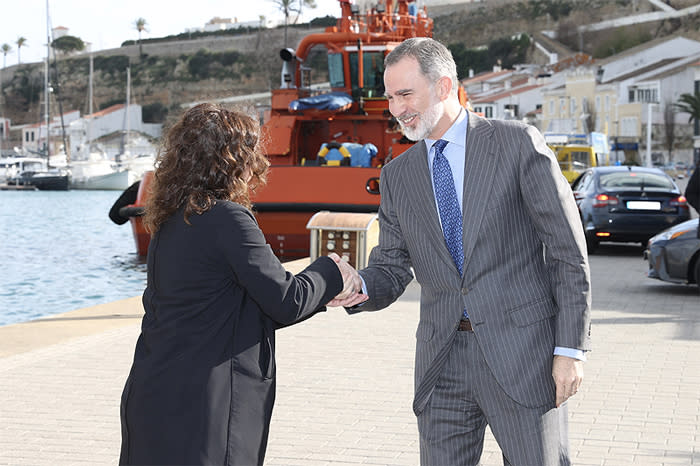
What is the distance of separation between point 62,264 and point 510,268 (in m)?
26.6

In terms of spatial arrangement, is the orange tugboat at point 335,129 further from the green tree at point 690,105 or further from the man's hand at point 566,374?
the green tree at point 690,105

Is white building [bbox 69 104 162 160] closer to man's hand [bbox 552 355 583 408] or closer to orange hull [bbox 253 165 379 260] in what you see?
orange hull [bbox 253 165 379 260]

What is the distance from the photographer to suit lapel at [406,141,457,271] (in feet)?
11.6

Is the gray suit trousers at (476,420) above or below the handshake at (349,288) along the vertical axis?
below

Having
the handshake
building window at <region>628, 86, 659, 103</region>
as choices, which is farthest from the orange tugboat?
building window at <region>628, 86, 659, 103</region>

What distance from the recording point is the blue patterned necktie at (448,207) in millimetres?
3539

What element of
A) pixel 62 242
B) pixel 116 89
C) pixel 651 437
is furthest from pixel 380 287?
pixel 116 89

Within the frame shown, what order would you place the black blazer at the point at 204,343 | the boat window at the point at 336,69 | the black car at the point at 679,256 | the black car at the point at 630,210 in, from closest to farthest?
the black blazer at the point at 204,343 < the black car at the point at 679,256 < the black car at the point at 630,210 < the boat window at the point at 336,69

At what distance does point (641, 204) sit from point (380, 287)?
51.1 ft

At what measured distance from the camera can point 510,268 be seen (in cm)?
345

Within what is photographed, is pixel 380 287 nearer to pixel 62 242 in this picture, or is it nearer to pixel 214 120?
pixel 214 120

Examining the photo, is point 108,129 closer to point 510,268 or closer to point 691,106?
point 691,106

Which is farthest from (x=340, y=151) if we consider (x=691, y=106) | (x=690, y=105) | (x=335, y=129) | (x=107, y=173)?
(x=107, y=173)

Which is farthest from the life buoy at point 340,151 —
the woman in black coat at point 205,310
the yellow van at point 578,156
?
the yellow van at point 578,156
